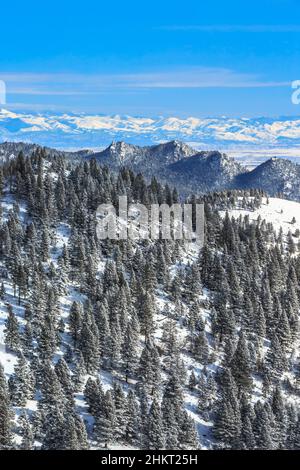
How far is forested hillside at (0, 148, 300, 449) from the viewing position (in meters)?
92.6

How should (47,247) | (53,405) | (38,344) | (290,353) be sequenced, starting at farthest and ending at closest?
1. (47,247)
2. (290,353)
3. (38,344)
4. (53,405)

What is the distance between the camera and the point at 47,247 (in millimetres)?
154625

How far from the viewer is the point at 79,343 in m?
Answer: 116

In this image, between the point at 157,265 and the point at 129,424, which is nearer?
the point at 129,424

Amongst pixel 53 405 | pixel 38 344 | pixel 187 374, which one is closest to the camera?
pixel 53 405

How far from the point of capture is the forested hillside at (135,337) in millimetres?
92625

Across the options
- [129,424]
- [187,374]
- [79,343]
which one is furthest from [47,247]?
[129,424]

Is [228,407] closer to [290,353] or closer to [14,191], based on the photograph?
[290,353]

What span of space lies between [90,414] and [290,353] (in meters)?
69.8

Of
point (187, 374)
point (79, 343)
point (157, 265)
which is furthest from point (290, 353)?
point (79, 343)

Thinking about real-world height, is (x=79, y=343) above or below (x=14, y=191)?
below

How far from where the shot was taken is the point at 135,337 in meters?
123

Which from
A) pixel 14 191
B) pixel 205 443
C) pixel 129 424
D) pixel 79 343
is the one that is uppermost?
pixel 14 191
